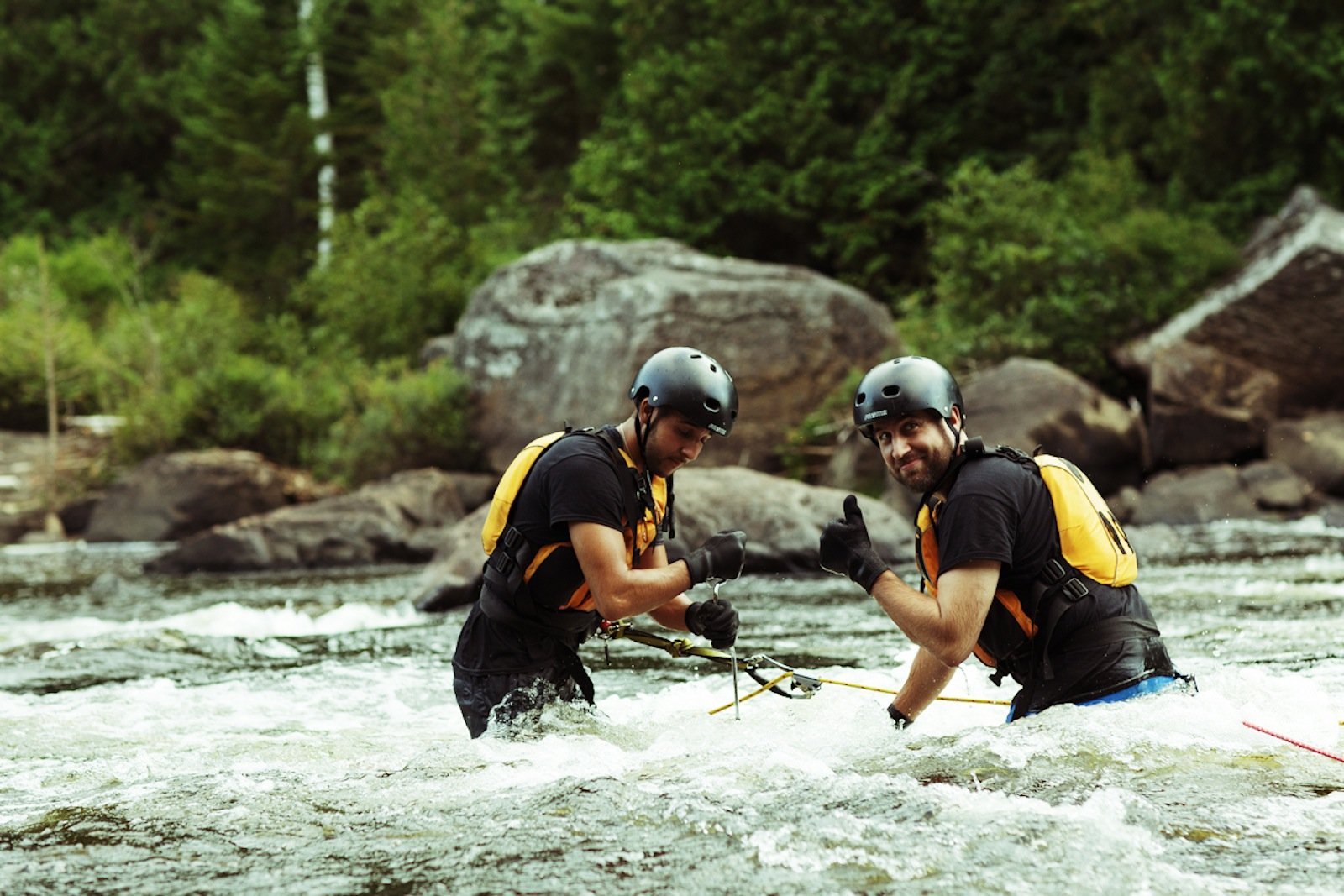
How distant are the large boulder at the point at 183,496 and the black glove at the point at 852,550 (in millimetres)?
16991

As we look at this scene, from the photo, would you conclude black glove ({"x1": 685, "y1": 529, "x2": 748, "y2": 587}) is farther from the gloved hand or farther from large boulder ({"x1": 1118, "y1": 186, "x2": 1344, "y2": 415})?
large boulder ({"x1": 1118, "y1": 186, "x2": 1344, "y2": 415})

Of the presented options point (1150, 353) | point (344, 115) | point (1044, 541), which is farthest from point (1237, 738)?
point (344, 115)

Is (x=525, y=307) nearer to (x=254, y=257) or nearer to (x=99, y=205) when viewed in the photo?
(x=254, y=257)

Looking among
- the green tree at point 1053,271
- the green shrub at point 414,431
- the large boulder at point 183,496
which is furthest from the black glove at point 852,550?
the large boulder at point 183,496

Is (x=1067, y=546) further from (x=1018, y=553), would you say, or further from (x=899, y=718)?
(x=899, y=718)

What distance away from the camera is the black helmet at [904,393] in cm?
464

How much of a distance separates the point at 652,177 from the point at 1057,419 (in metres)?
12.9

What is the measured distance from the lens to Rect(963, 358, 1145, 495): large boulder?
16.1 m

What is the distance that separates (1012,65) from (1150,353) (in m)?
10.5

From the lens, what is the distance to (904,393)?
183 inches

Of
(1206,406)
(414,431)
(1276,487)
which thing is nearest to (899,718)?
(1276,487)

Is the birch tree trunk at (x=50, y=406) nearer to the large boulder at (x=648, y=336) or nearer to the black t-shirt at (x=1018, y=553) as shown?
the large boulder at (x=648, y=336)

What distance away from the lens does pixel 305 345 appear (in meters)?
33.1

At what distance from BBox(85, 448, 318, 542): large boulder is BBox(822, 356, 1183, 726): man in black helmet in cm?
1698
